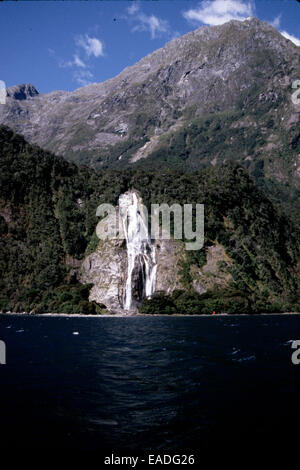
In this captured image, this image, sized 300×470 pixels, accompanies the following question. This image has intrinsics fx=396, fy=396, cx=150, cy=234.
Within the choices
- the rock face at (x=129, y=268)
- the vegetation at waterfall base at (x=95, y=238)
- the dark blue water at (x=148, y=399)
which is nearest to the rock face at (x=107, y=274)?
the rock face at (x=129, y=268)

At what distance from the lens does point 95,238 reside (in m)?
152

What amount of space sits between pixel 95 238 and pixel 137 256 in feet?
64.9

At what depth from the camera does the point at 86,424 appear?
18125 millimetres

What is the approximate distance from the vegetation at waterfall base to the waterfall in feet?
23.7

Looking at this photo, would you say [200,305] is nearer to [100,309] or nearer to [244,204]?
[100,309]

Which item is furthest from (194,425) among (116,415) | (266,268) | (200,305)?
(266,268)

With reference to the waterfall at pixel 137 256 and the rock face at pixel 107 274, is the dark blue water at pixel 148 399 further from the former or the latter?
the waterfall at pixel 137 256

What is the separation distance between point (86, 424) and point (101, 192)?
505ft

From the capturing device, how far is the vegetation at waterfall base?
5044 inches

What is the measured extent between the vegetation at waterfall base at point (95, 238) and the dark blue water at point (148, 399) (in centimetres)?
8637

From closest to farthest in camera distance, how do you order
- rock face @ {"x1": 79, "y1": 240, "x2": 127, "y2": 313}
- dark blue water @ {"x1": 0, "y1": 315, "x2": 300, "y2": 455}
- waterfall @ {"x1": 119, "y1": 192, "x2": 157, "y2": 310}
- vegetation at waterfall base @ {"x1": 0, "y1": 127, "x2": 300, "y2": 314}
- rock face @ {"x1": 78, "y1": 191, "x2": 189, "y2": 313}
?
dark blue water @ {"x1": 0, "y1": 315, "x2": 300, "y2": 455}
vegetation at waterfall base @ {"x1": 0, "y1": 127, "x2": 300, "y2": 314}
rock face @ {"x1": 79, "y1": 240, "x2": 127, "y2": 313}
rock face @ {"x1": 78, "y1": 191, "x2": 189, "y2": 313}
waterfall @ {"x1": 119, "y1": 192, "x2": 157, "y2": 310}

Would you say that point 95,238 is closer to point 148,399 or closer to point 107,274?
point 107,274

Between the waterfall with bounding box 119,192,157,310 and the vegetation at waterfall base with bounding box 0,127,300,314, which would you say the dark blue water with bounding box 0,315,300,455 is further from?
the waterfall with bounding box 119,192,157,310

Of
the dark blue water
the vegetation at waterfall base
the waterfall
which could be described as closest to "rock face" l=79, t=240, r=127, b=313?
the waterfall
